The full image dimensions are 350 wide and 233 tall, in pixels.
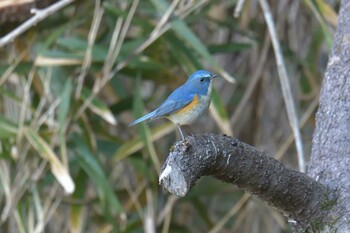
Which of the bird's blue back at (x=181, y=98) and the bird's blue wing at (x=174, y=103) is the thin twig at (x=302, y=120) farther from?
the bird's blue wing at (x=174, y=103)

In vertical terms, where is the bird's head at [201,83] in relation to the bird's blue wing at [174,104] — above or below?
below

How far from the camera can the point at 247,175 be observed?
1542mm

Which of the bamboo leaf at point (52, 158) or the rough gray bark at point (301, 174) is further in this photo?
the bamboo leaf at point (52, 158)

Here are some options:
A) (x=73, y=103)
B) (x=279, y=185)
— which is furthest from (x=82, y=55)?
(x=279, y=185)

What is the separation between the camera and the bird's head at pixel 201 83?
1.96 metres

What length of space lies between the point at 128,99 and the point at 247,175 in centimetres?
173

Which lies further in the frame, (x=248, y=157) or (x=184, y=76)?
(x=184, y=76)

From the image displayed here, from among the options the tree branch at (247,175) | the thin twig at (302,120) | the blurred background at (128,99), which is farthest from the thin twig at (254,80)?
the tree branch at (247,175)

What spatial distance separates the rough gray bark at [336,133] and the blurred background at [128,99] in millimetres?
689

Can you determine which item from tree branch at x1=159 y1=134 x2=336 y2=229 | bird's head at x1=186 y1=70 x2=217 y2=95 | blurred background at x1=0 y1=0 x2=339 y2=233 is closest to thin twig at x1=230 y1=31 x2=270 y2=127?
blurred background at x1=0 y1=0 x2=339 y2=233

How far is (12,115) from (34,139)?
401 mm

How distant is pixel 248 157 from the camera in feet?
5.01

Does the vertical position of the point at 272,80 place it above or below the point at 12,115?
below

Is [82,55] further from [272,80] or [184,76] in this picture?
[272,80]
